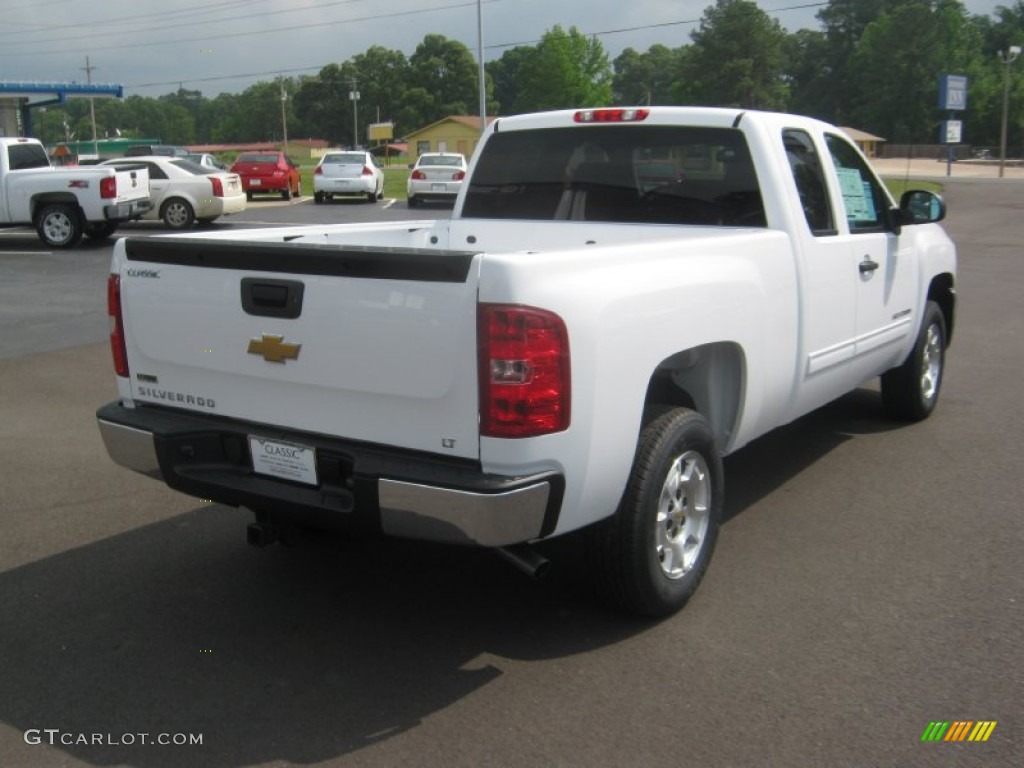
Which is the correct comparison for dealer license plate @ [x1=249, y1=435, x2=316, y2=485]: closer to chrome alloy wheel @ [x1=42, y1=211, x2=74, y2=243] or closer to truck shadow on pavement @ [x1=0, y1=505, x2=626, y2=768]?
truck shadow on pavement @ [x1=0, y1=505, x2=626, y2=768]

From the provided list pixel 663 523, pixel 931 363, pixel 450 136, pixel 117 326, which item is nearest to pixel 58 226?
pixel 117 326

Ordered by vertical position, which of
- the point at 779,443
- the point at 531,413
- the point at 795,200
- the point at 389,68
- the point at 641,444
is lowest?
the point at 779,443

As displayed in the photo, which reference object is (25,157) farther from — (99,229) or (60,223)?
(99,229)

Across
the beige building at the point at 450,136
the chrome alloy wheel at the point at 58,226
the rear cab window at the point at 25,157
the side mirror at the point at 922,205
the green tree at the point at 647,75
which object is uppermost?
the green tree at the point at 647,75

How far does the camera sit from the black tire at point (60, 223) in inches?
705

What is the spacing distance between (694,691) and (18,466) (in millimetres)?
4347

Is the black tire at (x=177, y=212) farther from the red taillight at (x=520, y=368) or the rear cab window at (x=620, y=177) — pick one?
the red taillight at (x=520, y=368)

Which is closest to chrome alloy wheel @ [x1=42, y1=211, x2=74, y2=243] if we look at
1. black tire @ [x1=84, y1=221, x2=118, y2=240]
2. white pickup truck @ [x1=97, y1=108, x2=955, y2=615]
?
black tire @ [x1=84, y1=221, x2=118, y2=240]

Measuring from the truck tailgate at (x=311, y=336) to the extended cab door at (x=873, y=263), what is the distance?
291 centimetres

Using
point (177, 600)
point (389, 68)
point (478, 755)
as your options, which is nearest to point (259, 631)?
point (177, 600)

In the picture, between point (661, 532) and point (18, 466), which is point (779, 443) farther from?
point (18, 466)

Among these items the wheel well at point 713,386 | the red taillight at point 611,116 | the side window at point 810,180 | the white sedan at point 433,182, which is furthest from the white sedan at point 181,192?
the wheel well at point 713,386

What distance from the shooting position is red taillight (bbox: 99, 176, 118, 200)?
1752 cm

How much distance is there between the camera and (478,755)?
306cm
